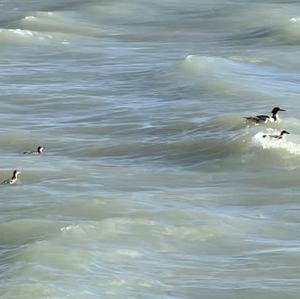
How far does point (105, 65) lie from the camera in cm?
2631

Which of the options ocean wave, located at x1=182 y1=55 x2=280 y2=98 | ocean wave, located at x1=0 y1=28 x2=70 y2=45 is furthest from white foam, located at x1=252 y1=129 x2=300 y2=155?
ocean wave, located at x1=0 y1=28 x2=70 y2=45

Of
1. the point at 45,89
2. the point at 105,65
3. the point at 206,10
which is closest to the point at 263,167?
the point at 45,89

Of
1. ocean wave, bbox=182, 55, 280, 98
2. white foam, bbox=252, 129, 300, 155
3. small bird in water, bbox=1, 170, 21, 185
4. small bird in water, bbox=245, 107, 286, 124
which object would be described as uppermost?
ocean wave, bbox=182, 55, 280, 98

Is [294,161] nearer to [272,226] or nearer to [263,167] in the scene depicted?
[263,167]

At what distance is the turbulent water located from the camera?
1220cm

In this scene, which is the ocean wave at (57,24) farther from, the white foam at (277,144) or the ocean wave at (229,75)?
the white foam at (277,144)

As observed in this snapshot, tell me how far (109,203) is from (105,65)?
11825 millimetres

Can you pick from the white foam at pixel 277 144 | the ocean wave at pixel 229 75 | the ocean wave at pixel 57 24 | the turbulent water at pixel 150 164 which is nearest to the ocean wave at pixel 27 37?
the turbulent water at pixel 150 164

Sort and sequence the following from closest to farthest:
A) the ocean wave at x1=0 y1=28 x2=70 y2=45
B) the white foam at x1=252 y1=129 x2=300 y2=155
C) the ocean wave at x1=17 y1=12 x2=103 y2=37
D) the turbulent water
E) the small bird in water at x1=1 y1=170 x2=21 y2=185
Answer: the turbulent water, the small bird in water at x1=1 y1=170 x2=21 y2=185, the white foam at x1=252 y1=129 x2=300 y2=155, the ocean wave at x1=0 y1=28 x2=70 y2=45, the ocean wave at x1=17 y1=12 x2=103 y2=37

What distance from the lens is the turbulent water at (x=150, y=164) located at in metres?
12.2

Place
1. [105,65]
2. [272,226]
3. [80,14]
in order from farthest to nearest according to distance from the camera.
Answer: [80,14]
[105,65]
[272,226]

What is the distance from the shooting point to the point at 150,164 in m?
17.3

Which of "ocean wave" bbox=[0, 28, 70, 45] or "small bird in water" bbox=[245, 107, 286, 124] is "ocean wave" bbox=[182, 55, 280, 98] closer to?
"small bird in water" bbox=[245, 107, 286, 124]

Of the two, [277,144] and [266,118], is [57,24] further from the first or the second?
[277,144]
